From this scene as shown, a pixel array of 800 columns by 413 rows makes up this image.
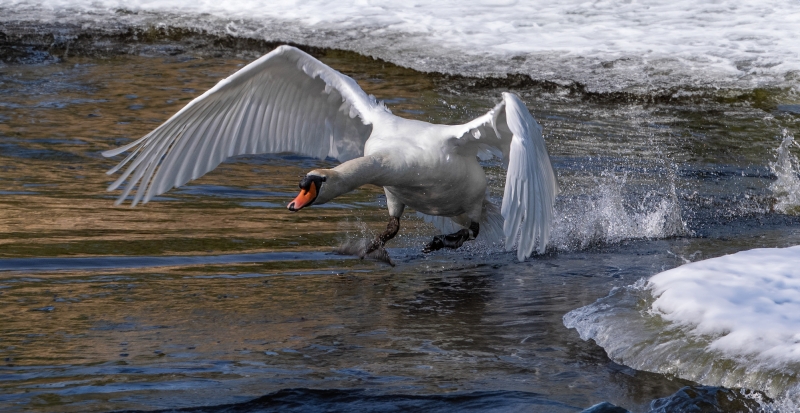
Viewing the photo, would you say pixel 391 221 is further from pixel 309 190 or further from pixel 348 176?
pixel 309 190

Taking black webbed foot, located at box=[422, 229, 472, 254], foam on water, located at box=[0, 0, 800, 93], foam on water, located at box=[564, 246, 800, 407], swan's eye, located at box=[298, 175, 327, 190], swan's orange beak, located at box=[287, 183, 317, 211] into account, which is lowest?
black webbed foot, located at box=[422, 229, 472, 254]

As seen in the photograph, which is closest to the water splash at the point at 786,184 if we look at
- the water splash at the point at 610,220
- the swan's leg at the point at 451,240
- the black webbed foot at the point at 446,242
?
the water splash at the point at 610,220

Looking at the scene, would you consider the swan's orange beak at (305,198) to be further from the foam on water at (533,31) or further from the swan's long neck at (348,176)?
the foam on water at (533,31)

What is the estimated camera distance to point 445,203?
6207 mm

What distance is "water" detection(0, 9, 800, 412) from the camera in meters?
3.74

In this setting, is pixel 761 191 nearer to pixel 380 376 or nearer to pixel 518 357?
pixel 518 357

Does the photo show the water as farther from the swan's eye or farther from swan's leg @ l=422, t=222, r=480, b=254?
the swan's eye

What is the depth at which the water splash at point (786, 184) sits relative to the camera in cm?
746

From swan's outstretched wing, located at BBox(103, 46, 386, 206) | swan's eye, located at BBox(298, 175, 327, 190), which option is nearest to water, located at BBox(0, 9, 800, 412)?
swan's outstretched wing, located at BBox(103, 46, 386, 206)

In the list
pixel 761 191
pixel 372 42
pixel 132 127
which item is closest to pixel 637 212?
pixel 761 191

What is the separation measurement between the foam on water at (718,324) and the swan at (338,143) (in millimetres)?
839

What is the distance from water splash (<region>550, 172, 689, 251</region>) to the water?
0.02 metres

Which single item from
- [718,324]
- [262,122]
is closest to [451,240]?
[262,122]

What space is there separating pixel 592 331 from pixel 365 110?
8.23 ft
